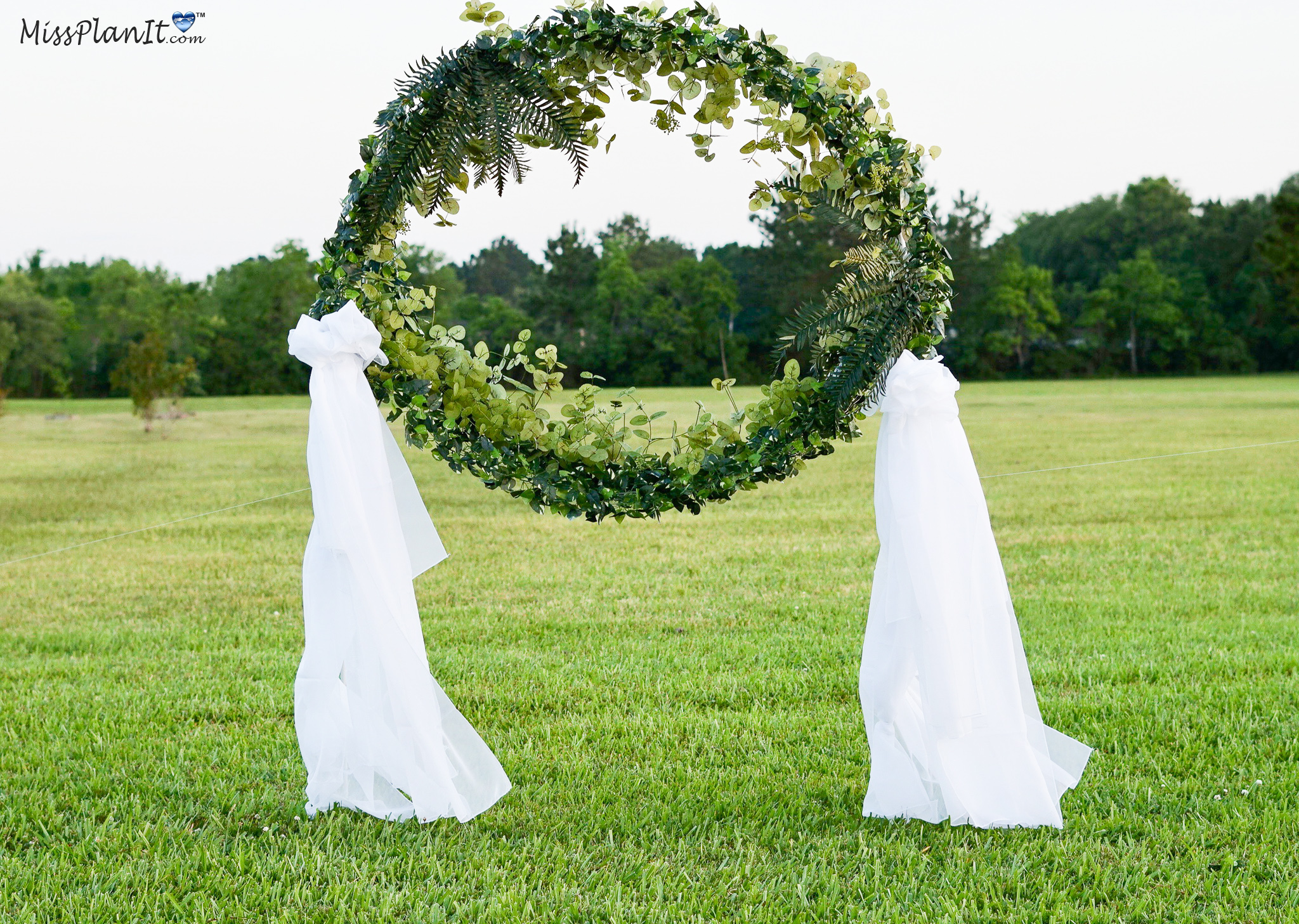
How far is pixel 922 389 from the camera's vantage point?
3.33m

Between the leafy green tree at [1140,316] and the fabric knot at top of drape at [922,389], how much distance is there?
152 feet

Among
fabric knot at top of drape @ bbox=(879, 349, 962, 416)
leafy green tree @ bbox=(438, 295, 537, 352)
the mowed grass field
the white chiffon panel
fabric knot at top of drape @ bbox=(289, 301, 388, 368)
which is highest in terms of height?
leafy green tree @ bbox=(438, 295, 537, 352)

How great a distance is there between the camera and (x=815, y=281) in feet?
65.4

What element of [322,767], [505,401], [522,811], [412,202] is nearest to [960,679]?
[522,811]

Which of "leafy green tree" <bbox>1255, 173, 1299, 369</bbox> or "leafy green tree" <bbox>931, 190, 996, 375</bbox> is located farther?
"leafy green tree" <bbox>931, 190, 996, 375</bbox>

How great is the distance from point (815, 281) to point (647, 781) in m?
17.2

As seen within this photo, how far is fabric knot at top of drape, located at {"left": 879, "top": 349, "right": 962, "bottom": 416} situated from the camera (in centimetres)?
332

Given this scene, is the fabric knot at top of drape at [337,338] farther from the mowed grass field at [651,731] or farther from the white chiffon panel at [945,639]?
the white chiffon panel at [945,639]

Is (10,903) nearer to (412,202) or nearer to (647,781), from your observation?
(647,781)

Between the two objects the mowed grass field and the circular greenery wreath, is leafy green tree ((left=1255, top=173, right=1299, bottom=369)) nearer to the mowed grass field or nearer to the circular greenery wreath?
the mowed grass field

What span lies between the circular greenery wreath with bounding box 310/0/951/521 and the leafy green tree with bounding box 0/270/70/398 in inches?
1482

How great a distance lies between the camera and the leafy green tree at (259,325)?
1300 inches

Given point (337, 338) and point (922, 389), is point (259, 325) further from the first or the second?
point (922, 389)

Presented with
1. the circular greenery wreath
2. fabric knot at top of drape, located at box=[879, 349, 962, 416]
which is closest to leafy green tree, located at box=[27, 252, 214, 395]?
the circular greenery wreath
